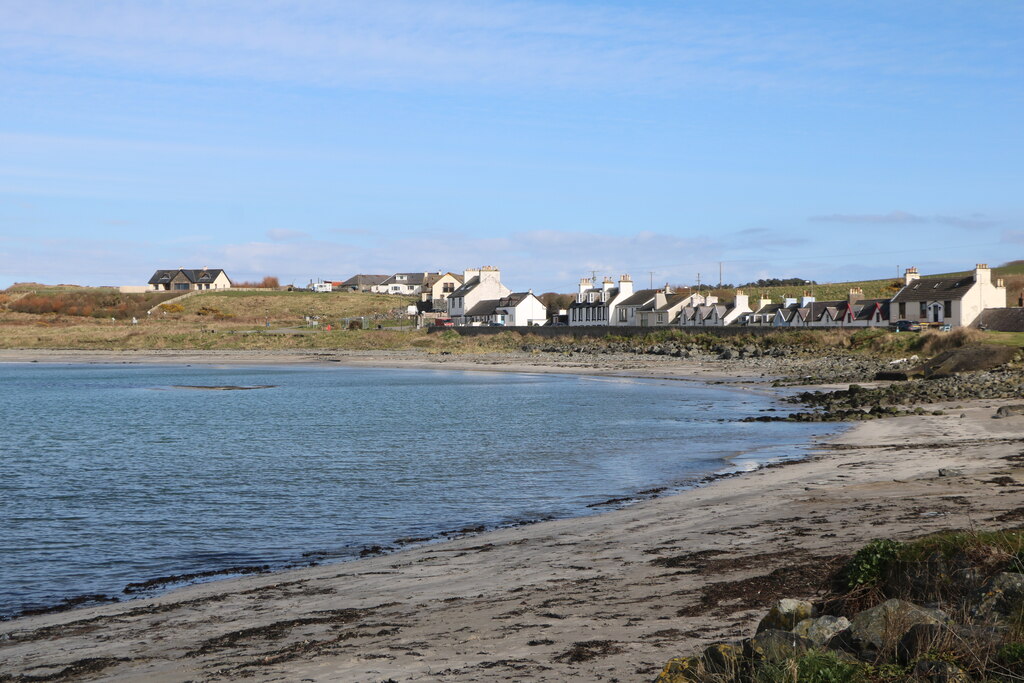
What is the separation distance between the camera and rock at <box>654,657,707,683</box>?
21.6 ft

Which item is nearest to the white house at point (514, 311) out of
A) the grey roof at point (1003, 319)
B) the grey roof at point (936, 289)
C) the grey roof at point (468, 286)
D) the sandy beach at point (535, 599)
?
the grey roof at point (468, 286)

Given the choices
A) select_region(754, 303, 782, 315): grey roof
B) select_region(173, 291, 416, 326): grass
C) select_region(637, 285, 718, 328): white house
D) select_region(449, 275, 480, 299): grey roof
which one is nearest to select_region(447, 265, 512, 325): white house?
select_region(449, 275, 480, 299): grey roof

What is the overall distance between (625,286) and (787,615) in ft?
376

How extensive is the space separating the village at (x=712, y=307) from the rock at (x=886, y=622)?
224 feet

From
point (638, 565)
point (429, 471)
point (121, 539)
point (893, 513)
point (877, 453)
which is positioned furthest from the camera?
point (429, 471)

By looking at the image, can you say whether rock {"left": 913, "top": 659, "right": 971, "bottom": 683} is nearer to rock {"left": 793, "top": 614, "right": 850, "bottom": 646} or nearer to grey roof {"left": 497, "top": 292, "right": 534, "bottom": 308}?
rock {"left": 793, "top": 614, "right": 850, "bottom": 646}

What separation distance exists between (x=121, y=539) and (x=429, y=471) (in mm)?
9855

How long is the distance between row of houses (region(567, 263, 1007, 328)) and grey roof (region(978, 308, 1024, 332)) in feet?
3.68

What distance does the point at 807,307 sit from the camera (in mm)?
94688

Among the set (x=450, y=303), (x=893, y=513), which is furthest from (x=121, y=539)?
(x=450, y=303)

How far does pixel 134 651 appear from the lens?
31.7 ft

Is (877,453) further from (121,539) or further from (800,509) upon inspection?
(121,539)

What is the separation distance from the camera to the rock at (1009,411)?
28.9 m

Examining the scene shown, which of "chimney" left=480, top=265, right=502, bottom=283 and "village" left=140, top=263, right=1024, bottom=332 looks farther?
"chimney" left=480, top=265, right=502, bottom=283
